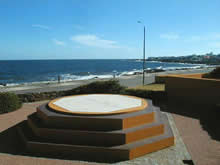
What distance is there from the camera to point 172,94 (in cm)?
1401

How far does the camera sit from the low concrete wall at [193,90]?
450 inches

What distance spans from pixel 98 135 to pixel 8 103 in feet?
27.4

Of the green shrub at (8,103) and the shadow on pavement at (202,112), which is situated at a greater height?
the green shrub at (8,103)

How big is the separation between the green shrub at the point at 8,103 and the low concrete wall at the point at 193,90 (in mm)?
11960

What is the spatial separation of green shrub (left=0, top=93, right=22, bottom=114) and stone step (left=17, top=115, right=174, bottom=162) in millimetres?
5944

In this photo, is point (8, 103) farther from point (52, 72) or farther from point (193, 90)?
point (52, 72)

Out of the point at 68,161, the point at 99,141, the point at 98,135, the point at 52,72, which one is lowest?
the point at 68,161

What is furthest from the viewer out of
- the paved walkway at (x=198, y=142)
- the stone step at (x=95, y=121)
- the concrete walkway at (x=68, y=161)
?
the stone step at (x=95, y=121)

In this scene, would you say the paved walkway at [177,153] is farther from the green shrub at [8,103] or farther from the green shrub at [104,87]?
the green shrub at [104,87]

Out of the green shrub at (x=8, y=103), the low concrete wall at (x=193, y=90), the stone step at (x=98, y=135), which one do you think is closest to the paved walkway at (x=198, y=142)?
the stone step at (x=98, y=135)

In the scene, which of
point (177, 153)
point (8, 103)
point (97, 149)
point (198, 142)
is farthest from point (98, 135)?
point (8, 103)

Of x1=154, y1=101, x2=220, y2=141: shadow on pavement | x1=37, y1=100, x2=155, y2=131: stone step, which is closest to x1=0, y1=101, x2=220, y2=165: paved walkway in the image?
x1=154, y1=101, x2=220, y2=141: shadow on pavement

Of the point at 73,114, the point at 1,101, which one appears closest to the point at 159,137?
the point at 73,114

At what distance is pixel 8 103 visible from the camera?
11211 millimetres
